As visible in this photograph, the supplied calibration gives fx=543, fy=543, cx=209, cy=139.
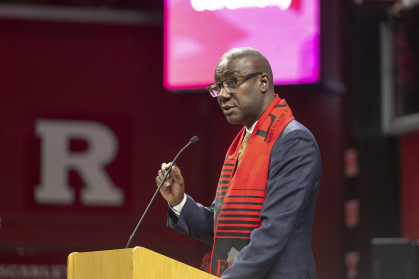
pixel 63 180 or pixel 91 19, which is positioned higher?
pixel 91 19

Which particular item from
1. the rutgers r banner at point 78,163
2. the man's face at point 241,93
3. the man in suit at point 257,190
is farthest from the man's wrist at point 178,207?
the rutgers r banner at point 78,163

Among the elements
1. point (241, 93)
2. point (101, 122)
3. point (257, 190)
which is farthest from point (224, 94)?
point (101, 122)

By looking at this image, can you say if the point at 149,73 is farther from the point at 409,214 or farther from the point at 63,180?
the point at 409,214

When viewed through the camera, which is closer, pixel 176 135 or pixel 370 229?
pixel 370 229

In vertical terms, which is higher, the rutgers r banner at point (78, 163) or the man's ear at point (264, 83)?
the man's ear at point (264, 83)

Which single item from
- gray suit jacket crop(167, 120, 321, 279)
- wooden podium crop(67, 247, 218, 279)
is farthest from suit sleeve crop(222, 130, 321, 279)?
wooden podium crop(67, 247, 218, 279)

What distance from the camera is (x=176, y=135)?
495 centimetres

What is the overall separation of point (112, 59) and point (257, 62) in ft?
11.4

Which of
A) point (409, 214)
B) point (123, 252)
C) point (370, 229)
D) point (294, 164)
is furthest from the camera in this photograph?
point (409, 214)

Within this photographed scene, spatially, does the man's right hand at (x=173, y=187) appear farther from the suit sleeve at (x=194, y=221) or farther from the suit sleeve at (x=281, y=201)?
the suit sleeve at (x=281, y=201)

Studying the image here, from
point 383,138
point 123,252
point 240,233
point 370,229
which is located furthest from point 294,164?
point 383,138

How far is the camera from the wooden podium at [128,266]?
4.09 ft

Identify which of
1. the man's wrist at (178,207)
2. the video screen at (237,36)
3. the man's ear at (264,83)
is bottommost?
the man's wrist at (178,207)

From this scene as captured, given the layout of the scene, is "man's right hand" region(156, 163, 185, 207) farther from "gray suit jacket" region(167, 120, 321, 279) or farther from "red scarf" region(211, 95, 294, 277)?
"gray suit jacket" region(167, 120, 321, 279)
